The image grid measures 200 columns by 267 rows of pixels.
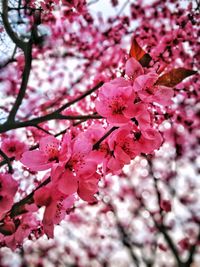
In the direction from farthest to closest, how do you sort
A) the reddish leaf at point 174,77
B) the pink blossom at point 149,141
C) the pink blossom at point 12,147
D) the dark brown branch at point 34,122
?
the pink blossom at point 12,147, the dark brown branch at point 34,122, the pink blossom at point 149,141, the reddish leaf at point 174,77

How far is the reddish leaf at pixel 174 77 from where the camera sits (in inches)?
58.9

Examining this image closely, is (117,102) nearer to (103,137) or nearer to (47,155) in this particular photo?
(103,137)

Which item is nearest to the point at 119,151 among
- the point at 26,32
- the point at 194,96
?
the point at 26,32

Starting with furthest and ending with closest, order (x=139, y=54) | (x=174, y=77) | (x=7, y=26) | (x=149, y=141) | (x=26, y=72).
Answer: (x=7, y=26) < (x=26, y=72) < (x=149, y=141) < (x=139, y=54) < (x=174, y=77)

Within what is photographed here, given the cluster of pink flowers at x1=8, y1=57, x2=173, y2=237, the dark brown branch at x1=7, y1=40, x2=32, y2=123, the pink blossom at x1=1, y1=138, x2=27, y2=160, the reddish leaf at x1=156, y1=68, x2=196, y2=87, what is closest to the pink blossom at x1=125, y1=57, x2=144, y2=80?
the cluster of pink flowers at x1=8, y1=57, x2=173, y2=237

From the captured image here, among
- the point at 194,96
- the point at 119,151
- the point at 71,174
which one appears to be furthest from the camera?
the point at 194,96

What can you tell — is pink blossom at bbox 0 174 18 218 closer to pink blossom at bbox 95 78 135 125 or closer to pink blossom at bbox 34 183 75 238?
pink blossom at bbox 34 183 75 238

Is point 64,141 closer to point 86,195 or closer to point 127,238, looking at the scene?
point 86,195

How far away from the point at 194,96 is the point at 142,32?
194 centimetres

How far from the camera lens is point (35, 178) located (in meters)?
5.16

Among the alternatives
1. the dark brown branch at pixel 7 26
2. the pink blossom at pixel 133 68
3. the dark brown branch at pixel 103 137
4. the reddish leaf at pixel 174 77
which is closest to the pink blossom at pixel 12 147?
the dark brown branch at pixel 7 26

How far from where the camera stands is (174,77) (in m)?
1.54

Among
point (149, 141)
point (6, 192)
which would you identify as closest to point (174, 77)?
point (149, 141)

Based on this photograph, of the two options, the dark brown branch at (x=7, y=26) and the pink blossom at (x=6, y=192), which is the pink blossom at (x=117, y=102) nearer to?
the pink blossom at (x=6, y=192)
